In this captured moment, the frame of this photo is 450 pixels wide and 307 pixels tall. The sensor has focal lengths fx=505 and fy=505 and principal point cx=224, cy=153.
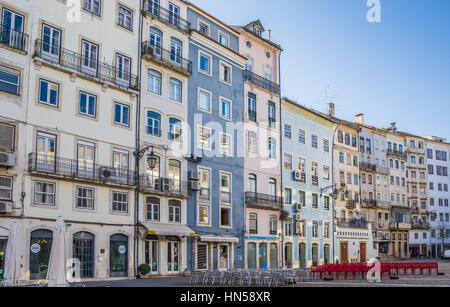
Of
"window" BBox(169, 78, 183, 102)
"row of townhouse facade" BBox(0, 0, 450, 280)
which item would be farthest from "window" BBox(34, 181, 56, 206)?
"window" BBox(169, 78, 183, 102)

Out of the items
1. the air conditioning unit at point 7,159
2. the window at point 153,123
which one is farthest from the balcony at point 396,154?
the air conditioning unit at point 7,159

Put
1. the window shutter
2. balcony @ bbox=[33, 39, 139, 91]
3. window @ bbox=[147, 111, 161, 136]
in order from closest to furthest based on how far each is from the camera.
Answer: the window shutter, balcony @ bbox=[33, 39, 139, 91], window @ bbox=[147, 111, 161, 136]

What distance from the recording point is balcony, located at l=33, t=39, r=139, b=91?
27500 mm

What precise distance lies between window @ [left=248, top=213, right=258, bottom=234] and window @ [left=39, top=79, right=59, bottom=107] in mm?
20819

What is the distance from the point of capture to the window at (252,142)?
1729 inches

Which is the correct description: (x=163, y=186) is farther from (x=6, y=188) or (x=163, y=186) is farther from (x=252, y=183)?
(x=252, y=183)

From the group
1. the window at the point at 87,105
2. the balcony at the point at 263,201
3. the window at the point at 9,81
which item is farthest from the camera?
the balcony at the point at 263,201

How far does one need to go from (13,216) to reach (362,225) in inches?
1853

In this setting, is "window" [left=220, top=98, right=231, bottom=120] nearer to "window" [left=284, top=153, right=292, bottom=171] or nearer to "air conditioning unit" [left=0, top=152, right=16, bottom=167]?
"window" [left=284, top=153, right=292, bottom=171]

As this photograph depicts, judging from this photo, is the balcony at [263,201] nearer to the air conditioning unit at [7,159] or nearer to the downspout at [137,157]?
the downspout at [137,157]

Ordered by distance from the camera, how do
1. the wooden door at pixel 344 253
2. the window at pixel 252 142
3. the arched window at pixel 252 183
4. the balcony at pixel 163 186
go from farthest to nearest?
the wooden door at pixel 344 253 → the window at pixel 252 142 → the arched window at pixel 252 183 → the balcony at pixel 163 186

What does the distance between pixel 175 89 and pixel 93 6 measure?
8485 millimetres

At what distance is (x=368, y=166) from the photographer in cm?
7169

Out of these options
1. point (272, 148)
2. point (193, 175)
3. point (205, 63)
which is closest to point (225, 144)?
point (193, 175)
